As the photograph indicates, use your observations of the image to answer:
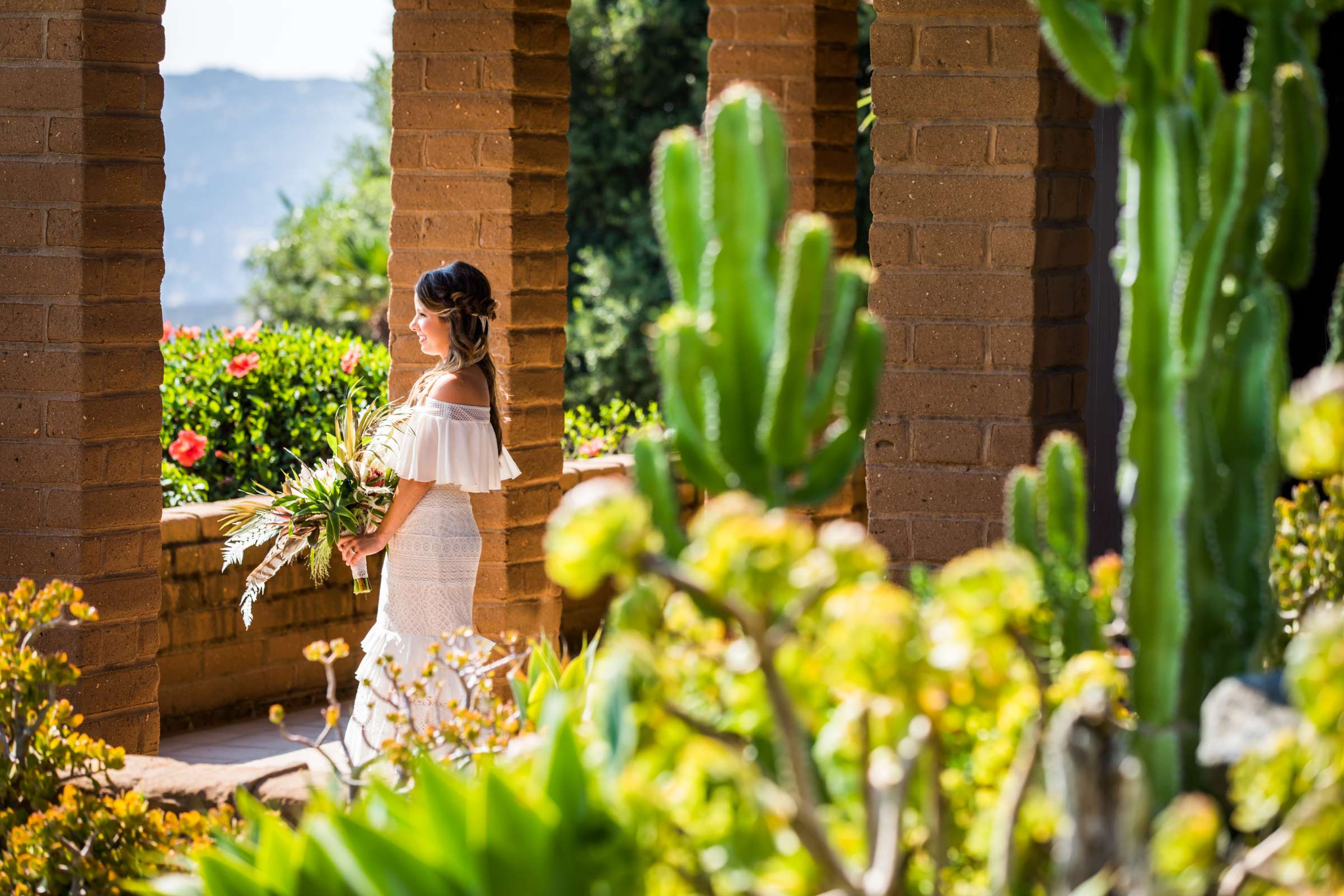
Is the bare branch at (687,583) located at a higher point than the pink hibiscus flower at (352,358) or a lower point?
lower

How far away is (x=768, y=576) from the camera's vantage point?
6.03 feet

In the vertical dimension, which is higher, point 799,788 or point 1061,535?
point 1061,535

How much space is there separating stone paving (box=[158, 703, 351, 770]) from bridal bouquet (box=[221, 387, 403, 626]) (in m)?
1.52

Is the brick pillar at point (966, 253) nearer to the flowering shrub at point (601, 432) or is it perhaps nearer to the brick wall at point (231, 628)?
the brick wall at point (231, 628)

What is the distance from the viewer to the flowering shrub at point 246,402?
9.05 meters

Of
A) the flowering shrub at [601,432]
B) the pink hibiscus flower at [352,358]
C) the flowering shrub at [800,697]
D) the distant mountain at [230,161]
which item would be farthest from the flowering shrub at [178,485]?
the distant mountain at [230,161]

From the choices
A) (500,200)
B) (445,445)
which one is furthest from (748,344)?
(500,200)

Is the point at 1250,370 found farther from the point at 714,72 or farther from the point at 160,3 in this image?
the point at 714,72

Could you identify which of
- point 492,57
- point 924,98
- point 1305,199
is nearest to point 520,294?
point 492,57

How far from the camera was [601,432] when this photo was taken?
460 inches

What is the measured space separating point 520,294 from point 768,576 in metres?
4.16

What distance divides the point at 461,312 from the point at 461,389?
242 millimetres

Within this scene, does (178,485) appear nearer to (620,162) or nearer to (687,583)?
(687,583)

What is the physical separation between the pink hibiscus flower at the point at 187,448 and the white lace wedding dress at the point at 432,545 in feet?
10.9
